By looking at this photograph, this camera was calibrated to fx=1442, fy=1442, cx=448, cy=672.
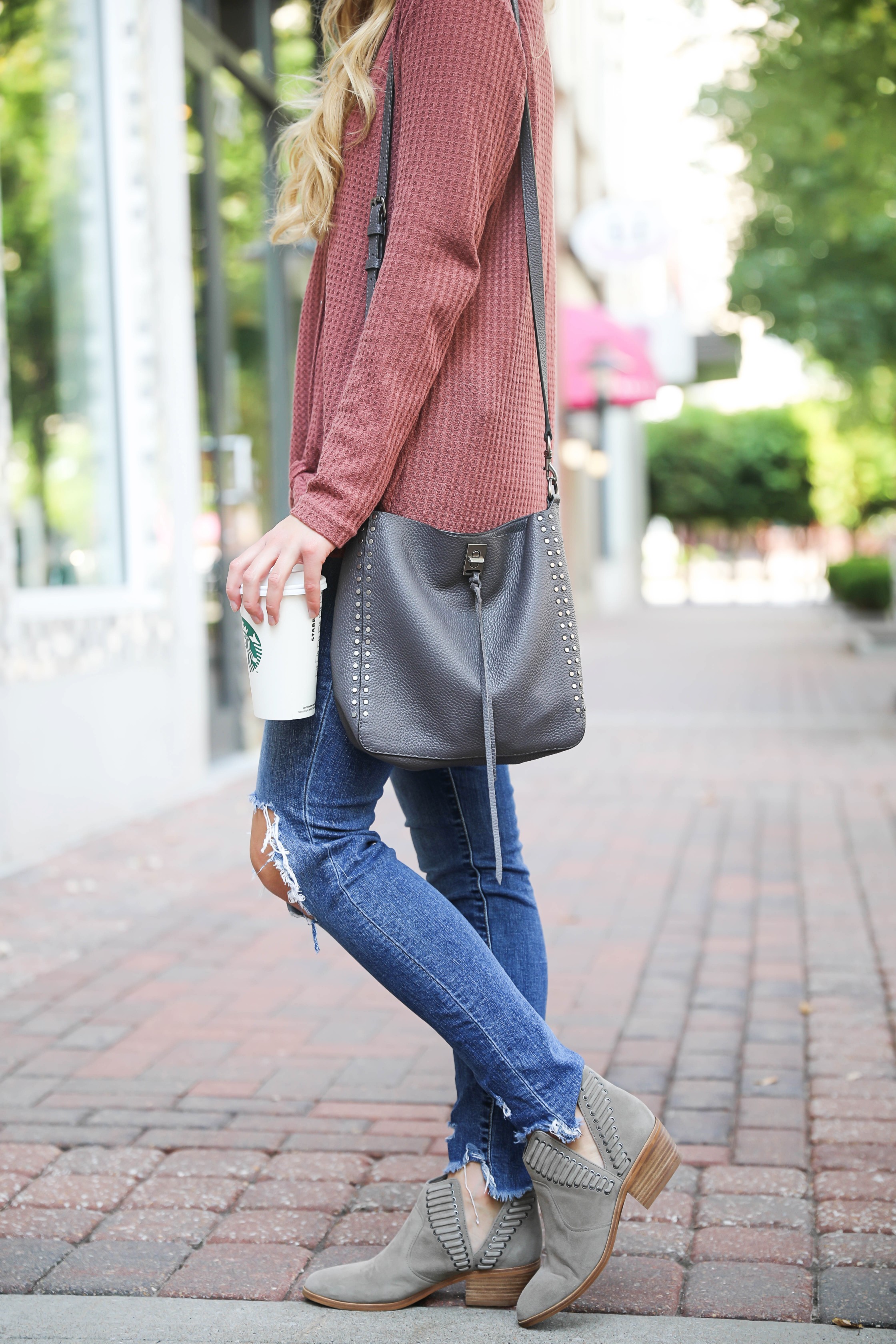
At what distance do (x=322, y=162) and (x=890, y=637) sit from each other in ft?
43.9

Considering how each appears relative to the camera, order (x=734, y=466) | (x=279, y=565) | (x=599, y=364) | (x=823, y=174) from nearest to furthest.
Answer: (x=279, y=565) < (x=823, y=174) < (x=599, y=364) < (x=734, y=466)

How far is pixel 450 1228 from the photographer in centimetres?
193

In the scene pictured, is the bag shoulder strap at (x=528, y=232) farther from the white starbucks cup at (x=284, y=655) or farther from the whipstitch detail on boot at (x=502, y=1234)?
the whipstitch detail on boot at (x=502, y=1234)

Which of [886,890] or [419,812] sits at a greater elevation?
[419,812]

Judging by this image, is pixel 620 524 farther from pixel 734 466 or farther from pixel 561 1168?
pixel 561 1168

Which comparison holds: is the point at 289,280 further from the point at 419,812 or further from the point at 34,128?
the point at 419,812

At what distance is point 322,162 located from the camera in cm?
183

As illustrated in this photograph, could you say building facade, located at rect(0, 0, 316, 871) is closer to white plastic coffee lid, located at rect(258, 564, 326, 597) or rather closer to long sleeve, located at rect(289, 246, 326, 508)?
long sleeve, located at rect(289, 246, 326, 508)

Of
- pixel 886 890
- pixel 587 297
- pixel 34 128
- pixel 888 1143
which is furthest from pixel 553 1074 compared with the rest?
pixel 587 297

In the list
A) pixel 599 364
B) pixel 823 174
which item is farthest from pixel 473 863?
pixel 599 364

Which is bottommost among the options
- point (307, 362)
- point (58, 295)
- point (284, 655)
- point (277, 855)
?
point (277, 855)

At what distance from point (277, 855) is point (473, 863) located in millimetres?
306

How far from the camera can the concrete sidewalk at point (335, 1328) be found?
1.87 meters

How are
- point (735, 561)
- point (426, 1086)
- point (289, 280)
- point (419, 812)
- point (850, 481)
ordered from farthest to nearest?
1. point (850, 481)
2. point (735, 561)
3. point (289, 280)
4. point (426, 1086)
5. point (419, 812)
